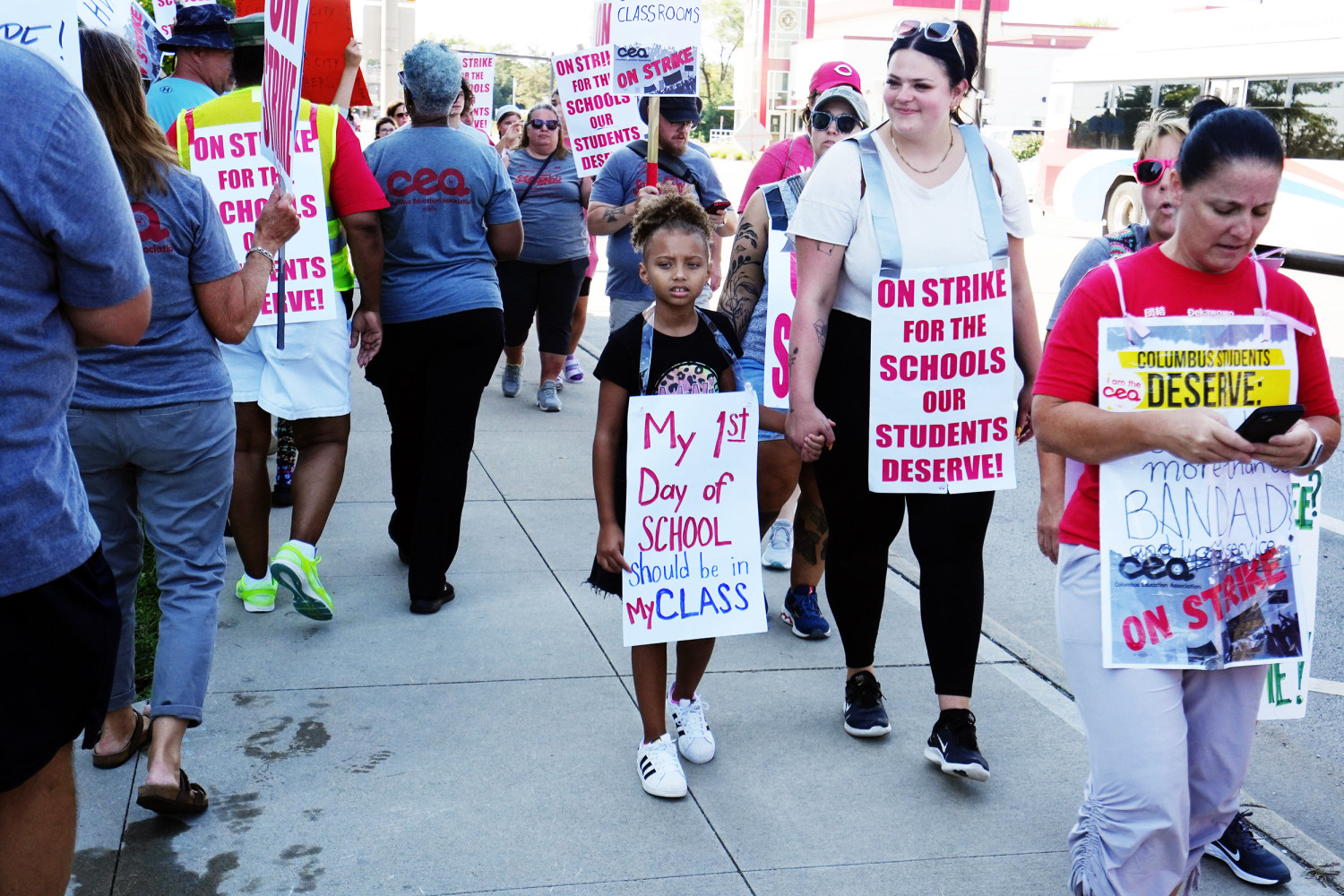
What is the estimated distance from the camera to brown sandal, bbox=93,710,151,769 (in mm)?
3658

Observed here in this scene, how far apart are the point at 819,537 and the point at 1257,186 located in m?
2.57

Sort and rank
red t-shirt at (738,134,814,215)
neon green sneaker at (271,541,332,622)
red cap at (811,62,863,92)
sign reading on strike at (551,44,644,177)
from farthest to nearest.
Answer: sign reading on strike at (551,44,644,177) → red t-shirt at (738,134,814,215) → red cap at (811,62,863,92) → neon green sneaker at (271,541,332,622)

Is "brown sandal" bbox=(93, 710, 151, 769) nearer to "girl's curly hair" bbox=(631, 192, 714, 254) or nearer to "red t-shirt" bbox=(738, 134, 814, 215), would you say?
"girl's curly hair" bbox=(631, 192, 714, 254)

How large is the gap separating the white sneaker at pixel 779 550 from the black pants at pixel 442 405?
1.38 meters

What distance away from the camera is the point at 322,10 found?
256 inches

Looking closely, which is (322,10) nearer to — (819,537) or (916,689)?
(819,537)

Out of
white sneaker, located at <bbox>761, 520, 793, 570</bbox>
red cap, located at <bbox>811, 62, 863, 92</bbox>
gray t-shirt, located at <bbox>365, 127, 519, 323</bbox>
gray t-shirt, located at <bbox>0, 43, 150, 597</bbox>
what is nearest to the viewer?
gray t-shirt, located at <bbox>0, 43, 150, 597</bbox>

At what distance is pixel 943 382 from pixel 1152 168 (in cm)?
80

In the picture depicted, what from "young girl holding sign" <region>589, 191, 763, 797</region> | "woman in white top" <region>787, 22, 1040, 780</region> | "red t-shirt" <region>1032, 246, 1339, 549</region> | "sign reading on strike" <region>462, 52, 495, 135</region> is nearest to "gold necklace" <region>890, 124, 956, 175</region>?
"woman in white top" <region>787, 22, 1040, 780</region>

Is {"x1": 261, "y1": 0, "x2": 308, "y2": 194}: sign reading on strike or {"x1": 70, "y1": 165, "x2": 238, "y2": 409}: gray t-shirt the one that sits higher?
{"x1": 261, "y1": 0, "x2": 308, "y2": 194}: sign reading on strike

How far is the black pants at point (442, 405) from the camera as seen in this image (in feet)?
16.5

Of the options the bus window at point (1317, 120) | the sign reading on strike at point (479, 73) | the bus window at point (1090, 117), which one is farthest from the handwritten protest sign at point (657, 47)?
the bus window at point (1090, 117)

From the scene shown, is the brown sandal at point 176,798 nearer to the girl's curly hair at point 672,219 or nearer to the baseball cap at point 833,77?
the girl's curly hair at point 672,219

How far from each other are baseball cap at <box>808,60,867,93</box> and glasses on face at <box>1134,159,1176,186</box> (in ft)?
5.91
